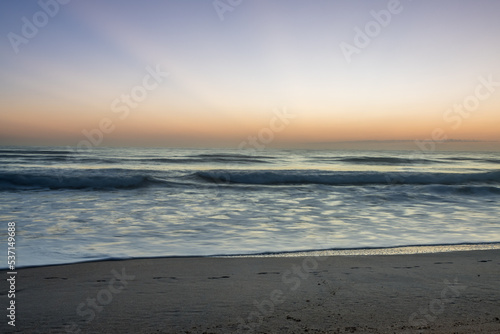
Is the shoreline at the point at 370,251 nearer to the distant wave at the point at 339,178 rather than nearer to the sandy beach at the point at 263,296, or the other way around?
the sandy beach at the point at 263,296

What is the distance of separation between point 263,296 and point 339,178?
19970mm

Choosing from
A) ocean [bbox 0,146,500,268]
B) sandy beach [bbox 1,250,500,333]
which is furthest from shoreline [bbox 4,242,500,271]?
sandy beach [bbox 1,250,500,333]

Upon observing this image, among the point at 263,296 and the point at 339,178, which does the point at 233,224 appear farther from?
the point at 339,178

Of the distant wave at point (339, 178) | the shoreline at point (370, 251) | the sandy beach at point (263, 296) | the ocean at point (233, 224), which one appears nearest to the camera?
the sandy beach at point (263, 296)

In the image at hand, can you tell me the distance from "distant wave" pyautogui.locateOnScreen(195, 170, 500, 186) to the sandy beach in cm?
1643

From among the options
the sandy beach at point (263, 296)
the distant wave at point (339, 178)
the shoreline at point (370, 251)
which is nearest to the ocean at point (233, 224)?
the shoreline at point (370, 251)

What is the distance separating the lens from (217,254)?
5.61m

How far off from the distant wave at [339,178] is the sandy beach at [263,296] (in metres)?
16.4

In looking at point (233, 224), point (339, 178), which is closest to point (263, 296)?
point (233, 224)

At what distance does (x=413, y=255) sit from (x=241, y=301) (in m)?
3.10

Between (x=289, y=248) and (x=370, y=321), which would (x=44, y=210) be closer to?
(x=289, y=248)

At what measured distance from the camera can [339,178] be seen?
22922mm

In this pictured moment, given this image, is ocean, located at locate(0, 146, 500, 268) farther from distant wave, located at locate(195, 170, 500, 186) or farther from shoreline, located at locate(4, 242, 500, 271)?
distant wave, located at locate(195, 170, 500, 186)

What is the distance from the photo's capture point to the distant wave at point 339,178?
21783mm
